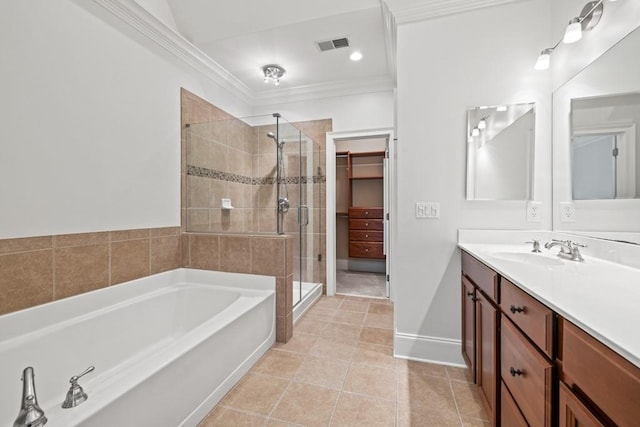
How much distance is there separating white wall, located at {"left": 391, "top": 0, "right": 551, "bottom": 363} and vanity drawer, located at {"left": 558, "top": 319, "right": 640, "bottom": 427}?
1268 mm

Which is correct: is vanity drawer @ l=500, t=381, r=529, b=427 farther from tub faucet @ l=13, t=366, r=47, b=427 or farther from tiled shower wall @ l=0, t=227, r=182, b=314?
tiled shower wall @ l=0, t=227, r=182, b=314

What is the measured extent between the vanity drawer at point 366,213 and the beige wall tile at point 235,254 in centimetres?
240

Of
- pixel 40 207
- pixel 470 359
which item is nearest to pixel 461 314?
pixel 470 359

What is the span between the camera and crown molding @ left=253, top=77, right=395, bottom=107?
3184mm

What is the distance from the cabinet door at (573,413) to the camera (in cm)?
61

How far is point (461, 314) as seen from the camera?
1909mm

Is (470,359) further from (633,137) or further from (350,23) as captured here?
(350,23)

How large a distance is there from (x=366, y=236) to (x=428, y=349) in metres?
2.49

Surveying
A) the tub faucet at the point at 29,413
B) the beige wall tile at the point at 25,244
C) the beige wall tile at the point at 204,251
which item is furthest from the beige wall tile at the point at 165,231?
the tub faucet at the point at 29,413

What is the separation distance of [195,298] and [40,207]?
3.74 feet


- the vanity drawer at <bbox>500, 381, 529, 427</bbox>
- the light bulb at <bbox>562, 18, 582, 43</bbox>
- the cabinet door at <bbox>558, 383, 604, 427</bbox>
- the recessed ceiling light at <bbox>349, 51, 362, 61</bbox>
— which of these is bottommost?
the vanity drawer at <bbox>500, 381, 529, 427</bbox>

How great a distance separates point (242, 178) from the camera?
316 centimetres

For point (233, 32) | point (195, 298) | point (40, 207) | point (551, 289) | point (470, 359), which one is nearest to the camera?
point (551, 289)

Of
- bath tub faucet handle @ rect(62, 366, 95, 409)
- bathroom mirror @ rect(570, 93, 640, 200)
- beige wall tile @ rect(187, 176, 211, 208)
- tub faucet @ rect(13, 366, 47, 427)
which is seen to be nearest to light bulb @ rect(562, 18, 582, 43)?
bathroom mirror @ rect(570, 93, 640, 200)
